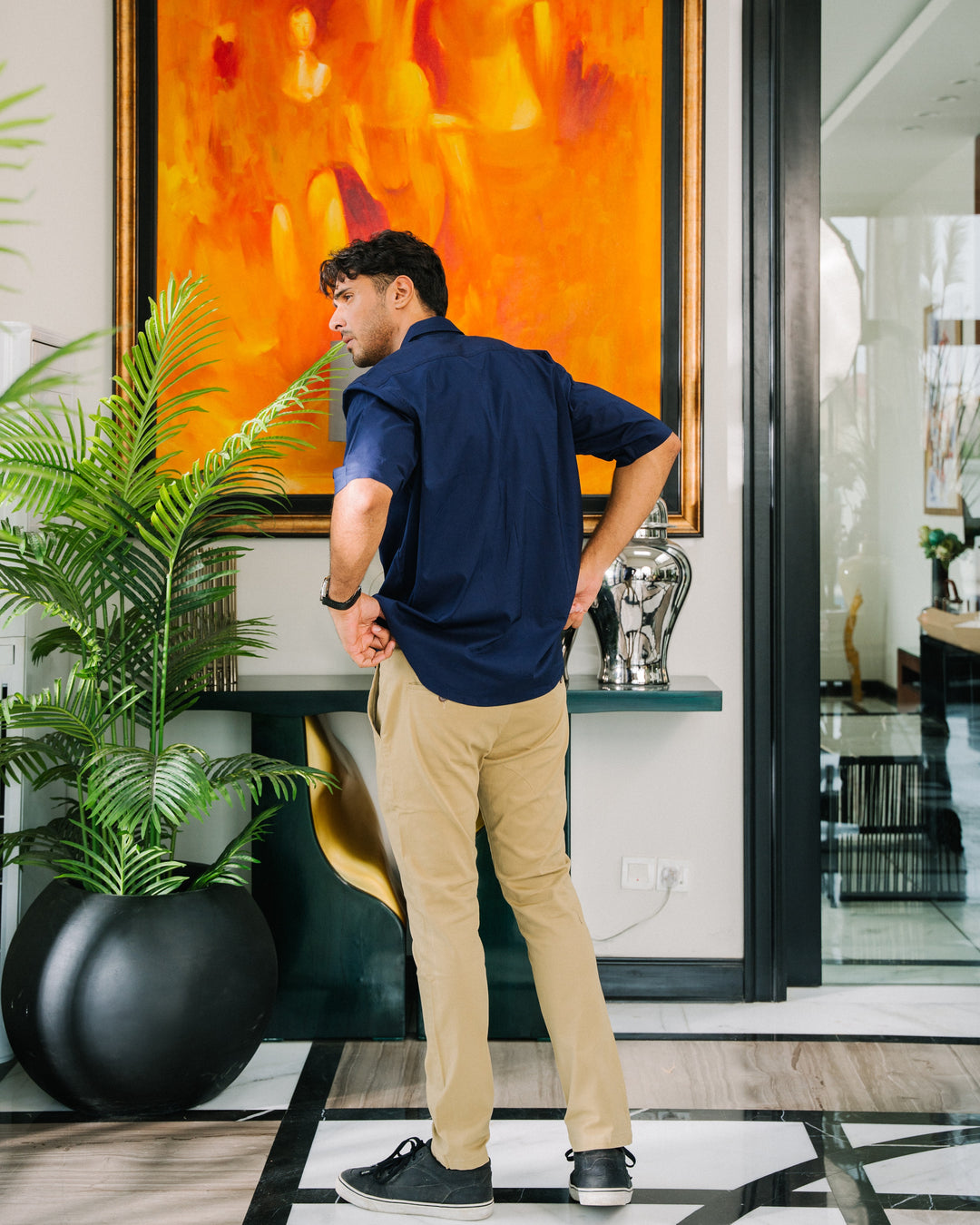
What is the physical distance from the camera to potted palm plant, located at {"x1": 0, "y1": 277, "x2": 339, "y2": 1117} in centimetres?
206

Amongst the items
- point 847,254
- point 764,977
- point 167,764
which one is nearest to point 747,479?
point 847,254

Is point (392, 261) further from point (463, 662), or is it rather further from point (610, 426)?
point (463, 662)

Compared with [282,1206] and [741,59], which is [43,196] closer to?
[741,59]

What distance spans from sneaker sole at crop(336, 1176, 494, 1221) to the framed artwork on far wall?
1567 millimetres

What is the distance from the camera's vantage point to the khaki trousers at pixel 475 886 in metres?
1.78

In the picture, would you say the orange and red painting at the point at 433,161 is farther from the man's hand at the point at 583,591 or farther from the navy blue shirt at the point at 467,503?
the navy blue shirt at the point at 467,503

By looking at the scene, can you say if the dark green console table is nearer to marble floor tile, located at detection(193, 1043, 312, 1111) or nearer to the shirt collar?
marble floor tile, located at detection(193, 1043, 312, 1111)

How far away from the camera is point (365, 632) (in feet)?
5.92

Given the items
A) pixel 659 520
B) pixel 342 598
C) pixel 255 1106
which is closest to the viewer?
pixel 342 598

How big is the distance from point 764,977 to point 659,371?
1.50 metres

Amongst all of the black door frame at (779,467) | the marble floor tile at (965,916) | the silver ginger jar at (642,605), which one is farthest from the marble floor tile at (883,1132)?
the silver ginger jar at (642,605)

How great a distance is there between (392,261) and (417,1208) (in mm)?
1559

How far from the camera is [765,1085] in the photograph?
2.29 m

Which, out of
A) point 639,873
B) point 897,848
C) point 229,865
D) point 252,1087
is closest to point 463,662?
point 229,865
